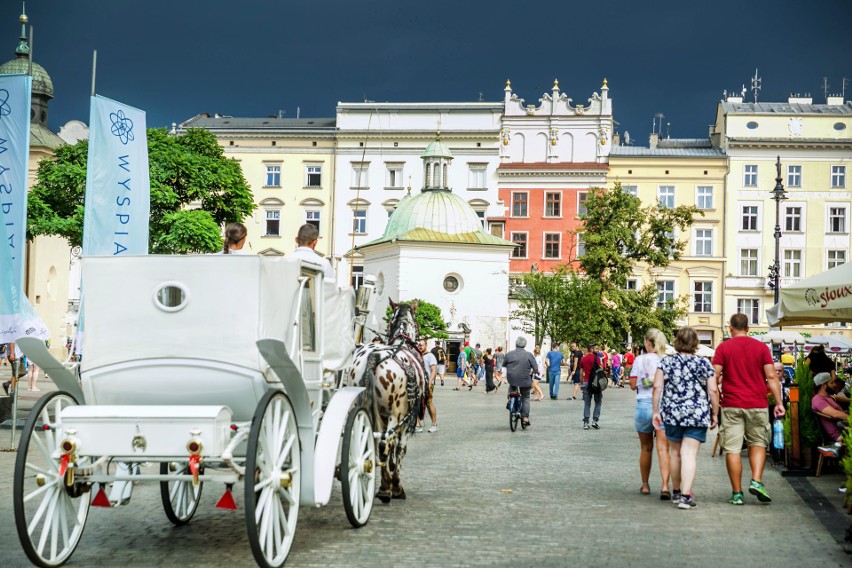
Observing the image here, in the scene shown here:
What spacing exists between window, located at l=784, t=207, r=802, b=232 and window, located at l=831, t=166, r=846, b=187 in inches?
117

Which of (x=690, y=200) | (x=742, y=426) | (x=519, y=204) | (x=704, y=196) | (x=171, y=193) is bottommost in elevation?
(x=742, y=426)

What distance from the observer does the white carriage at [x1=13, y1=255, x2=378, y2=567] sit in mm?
7336

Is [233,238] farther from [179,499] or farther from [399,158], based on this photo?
[399,158]

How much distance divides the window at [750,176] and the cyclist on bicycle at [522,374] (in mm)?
56183

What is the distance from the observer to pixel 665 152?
76688mm

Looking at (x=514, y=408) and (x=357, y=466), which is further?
(x=514, y=408)

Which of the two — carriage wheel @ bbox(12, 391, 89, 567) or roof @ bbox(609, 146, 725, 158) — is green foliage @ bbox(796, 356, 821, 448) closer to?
carriage wheel @ bbox(12, 391, 89, 567)

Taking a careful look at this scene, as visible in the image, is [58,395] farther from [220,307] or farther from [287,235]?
[287,235]

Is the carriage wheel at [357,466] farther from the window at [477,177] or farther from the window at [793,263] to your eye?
the window at [793,263]

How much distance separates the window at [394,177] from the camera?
3071 inches

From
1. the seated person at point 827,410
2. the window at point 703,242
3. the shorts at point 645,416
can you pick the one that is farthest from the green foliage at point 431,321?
the shorts at point 645,416

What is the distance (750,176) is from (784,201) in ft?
9.52

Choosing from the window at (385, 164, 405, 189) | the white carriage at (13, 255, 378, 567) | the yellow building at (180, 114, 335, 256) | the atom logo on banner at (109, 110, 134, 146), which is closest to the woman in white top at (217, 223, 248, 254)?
the white carriage at (13, 255, 378, 567)

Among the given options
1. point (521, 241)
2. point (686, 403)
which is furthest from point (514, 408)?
point (521, 241)
